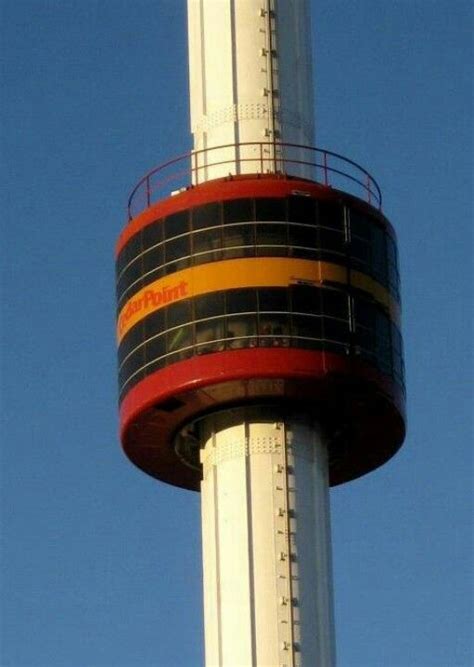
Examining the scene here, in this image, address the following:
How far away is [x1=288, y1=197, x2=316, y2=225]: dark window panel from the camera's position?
103 metres

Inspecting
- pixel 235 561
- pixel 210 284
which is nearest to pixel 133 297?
pixel 210 284

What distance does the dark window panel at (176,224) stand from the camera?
4063 inches

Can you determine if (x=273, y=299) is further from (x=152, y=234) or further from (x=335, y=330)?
(x=152, y=234)

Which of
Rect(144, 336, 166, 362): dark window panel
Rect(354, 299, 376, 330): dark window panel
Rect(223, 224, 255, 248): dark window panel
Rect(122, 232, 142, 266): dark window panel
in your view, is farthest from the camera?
Rect(122, 232, 142, 266): dark window panel

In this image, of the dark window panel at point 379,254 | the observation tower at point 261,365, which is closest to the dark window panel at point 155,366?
the observation tower at point 261,365

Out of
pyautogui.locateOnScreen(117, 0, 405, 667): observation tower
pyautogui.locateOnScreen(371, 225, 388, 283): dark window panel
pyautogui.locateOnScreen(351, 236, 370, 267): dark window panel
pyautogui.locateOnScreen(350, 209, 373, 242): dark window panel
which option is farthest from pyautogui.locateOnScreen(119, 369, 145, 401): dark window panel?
pyautogui.locateOnScreen(371, 225, 388, 283): dark window panel

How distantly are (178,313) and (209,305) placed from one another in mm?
1402

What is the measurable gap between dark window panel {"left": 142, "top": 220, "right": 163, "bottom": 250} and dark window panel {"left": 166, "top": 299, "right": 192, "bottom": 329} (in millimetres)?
2911

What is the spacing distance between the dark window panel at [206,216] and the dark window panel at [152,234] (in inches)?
58.2

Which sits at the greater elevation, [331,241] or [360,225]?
[360,225]

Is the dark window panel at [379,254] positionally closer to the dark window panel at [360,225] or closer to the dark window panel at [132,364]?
the dark window panel at [360,225]

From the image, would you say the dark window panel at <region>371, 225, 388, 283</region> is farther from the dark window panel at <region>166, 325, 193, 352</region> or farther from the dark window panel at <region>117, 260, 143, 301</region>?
the dark window panel at <region>117, 260, 143, 301</region>

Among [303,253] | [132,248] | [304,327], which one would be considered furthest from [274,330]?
[132,248]

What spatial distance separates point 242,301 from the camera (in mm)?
100938
